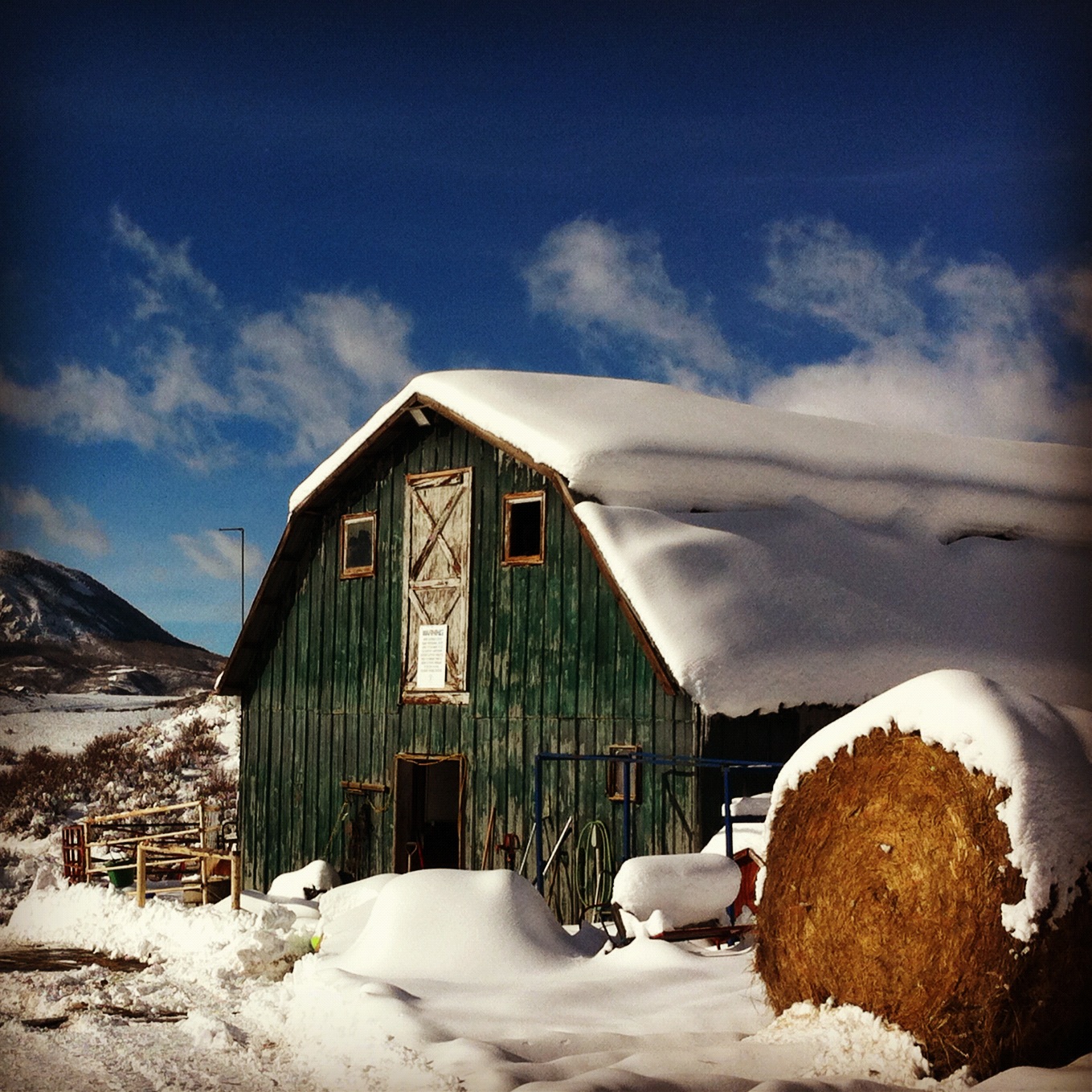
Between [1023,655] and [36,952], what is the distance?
11.5 m

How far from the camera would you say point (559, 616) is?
15359 mm

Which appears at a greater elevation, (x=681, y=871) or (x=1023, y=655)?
(x=1023, y=655)

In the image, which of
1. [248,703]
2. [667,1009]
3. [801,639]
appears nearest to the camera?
[667,1009]

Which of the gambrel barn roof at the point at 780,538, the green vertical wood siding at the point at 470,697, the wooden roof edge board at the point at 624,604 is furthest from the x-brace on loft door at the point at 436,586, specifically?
the wooden roof edge board at the point at 624,604

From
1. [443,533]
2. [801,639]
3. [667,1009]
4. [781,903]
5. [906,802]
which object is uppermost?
[443,533]

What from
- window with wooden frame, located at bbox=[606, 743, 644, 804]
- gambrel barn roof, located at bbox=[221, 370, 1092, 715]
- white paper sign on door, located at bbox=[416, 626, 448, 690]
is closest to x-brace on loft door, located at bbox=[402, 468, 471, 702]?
white paper sign on door, located at bbox=[416, 626, 448, 690]

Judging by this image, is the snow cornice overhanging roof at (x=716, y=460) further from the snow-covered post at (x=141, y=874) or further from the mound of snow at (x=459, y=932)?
the mound of snow at (x=459, y=932)

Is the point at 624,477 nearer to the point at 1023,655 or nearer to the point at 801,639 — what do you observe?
the point at 801,639

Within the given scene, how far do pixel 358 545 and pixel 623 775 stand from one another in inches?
225

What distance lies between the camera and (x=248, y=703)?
19.8 meters

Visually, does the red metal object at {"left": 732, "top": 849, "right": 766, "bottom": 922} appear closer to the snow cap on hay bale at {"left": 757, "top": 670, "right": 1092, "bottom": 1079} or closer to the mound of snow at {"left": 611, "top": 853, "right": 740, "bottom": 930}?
the mound of snow at {"left": 611, "top": 853, "right": 740, "bottom": 930}

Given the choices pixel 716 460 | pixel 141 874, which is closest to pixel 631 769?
pixel 716 460

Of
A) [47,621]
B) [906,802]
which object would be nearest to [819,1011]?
[906,802]

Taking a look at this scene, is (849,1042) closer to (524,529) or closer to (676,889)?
(676,889)
